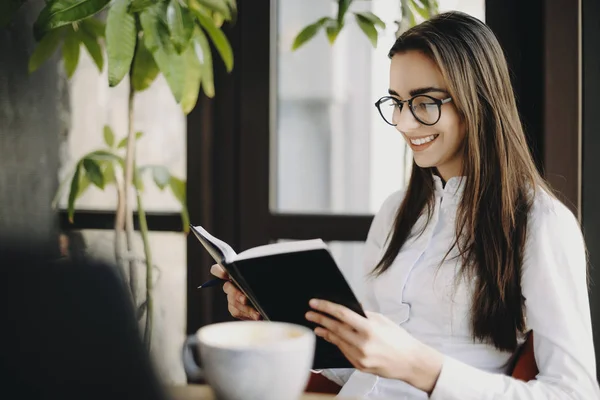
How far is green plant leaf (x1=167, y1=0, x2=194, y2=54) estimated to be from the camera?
152 centimetres

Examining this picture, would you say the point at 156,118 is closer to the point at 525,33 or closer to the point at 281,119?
the point at 281,119

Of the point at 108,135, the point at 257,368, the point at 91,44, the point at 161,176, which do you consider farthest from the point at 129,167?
the point at 257,368

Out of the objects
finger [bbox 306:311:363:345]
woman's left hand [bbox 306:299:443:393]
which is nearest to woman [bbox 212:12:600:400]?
woman's left hand [bbox 306:299:443:393]

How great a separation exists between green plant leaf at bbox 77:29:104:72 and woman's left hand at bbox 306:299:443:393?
4.39 ft

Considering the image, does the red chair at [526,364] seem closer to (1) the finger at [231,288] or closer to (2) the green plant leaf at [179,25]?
(1) the finger at [231,288]

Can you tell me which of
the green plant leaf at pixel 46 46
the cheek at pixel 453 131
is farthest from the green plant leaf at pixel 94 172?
the cheek at pixel 453 131

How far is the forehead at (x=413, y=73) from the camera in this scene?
3.92 feet

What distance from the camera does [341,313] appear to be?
2.60 feet

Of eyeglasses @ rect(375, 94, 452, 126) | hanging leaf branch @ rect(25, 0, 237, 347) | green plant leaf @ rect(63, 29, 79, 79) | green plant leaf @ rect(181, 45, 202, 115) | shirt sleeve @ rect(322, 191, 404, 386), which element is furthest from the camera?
green plant leaf @ rect(63, 29, 79, 79)

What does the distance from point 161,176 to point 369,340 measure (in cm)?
120

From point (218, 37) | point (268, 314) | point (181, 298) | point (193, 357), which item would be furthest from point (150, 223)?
point (193, 357)

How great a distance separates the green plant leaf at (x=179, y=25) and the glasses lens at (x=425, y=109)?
0.66 metres

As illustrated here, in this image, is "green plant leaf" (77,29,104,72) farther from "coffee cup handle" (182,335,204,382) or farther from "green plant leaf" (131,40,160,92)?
"coffee cup handle" (182,335,204,382)

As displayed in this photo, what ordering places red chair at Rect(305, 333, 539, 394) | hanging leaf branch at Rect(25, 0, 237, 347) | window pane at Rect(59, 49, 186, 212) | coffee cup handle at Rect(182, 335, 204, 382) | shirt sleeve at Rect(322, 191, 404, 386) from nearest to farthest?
coffee cup handle at Rect(182, 335, 204, 382)
red chair at Rect(305, 333, 539, 394)
shirt sleeve at Rect(322, 191, 404, 386)
hanging leaf branch at Rect(25, 0, 237, 347)
window pane at Rect(59, 49, 186, 212)
